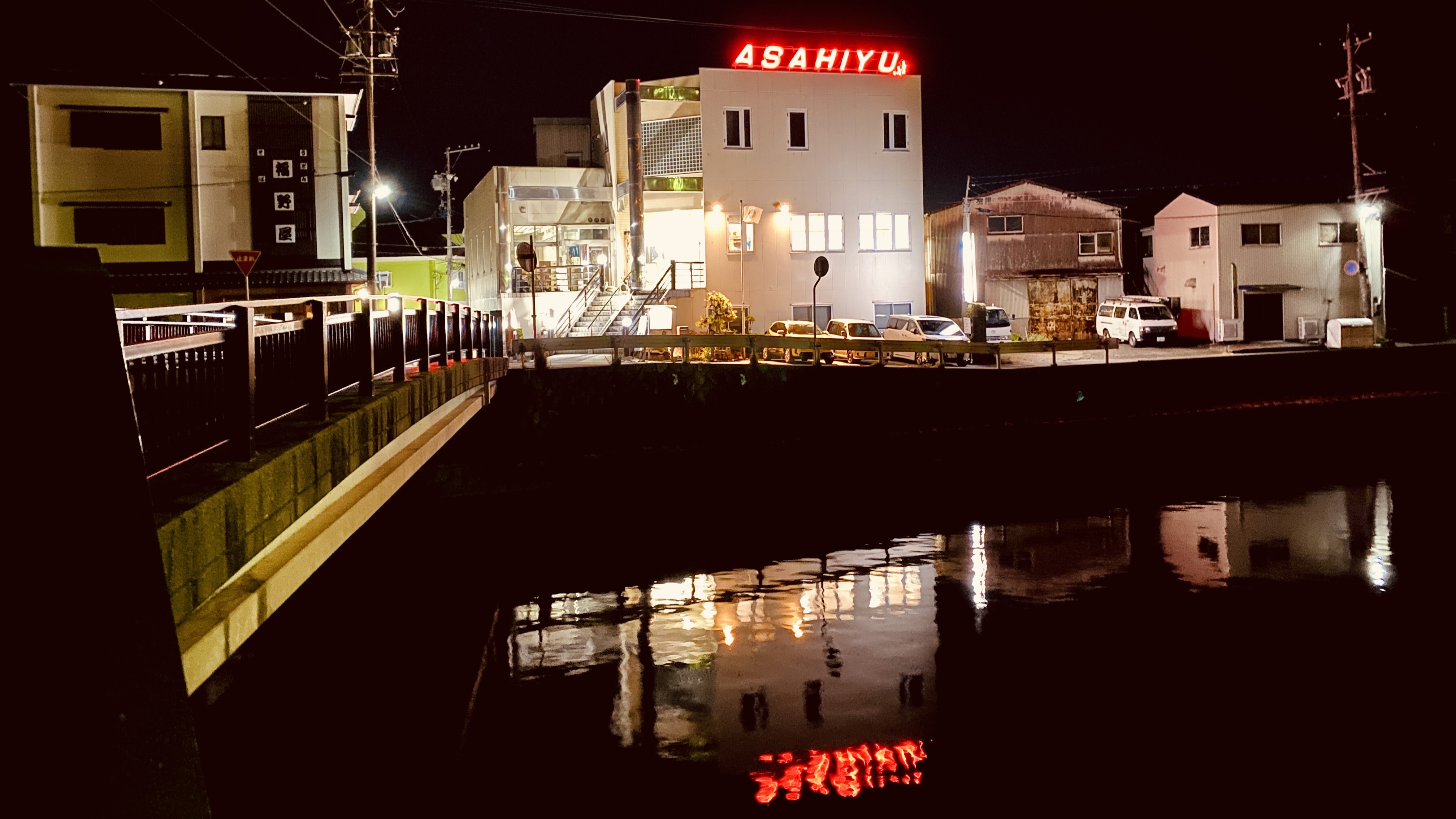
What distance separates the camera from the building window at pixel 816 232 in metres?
41.1

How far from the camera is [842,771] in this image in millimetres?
8047

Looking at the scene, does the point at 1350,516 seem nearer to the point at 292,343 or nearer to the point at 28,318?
the point at 292,343

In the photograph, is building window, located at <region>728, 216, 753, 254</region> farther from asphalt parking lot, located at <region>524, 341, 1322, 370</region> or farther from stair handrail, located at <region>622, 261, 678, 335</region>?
asphalt parking lot, located at <region>524, 341, 1322, 370</region>

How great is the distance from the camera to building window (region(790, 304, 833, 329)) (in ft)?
135

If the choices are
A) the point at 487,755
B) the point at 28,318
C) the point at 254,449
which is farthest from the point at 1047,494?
the point at 28,318

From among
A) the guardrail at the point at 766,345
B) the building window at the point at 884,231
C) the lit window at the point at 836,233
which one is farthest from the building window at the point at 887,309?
the guardrail at the point at 766,345

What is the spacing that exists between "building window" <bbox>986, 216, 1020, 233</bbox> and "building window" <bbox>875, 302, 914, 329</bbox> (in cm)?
771

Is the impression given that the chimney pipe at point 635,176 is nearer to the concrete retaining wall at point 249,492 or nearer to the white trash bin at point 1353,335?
the white trash bin at point 1353,335

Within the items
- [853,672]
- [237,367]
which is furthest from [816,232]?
[237,367]

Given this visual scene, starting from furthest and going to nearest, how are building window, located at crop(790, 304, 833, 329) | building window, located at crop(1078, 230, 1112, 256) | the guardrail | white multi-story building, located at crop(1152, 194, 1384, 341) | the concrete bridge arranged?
building window, located at crop(1078, 230, 1112, 256) → white multi-story building, located at crop(1152, 194, 1384, 341) → building window, located at crop(790, 304, 833, 329) → the guardrail → the concrete bridge

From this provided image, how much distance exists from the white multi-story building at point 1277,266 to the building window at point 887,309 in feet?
44.5

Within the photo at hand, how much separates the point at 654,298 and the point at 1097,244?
21778mm

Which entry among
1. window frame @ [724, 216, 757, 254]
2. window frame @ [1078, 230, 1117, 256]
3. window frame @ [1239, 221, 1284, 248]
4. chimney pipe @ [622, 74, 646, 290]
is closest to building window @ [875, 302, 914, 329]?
window frame @ [724, 216, 757, 254]

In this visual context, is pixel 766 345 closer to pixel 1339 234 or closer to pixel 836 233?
pixel 836 233
